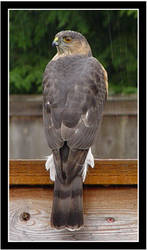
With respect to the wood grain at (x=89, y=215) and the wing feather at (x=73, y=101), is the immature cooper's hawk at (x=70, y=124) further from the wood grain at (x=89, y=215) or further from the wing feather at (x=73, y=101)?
the wood grain at (x=89, y=215)

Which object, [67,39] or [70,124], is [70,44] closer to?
[67,39]

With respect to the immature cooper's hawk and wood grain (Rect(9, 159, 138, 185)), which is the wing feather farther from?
wood grain (Rect(9, 159, 138, 185))

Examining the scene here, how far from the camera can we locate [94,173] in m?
2.14

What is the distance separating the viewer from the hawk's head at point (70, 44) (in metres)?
3.13

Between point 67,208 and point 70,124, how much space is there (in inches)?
18.6

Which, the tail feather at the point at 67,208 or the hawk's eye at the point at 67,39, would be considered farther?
the hawk's eye at the point at 67,39

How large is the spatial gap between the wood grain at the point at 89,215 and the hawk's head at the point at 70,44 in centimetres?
132

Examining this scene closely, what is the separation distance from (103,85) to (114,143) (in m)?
2.67

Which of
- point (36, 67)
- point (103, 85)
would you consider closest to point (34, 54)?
point (36, 67)

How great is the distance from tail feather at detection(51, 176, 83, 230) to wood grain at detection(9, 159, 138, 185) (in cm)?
12

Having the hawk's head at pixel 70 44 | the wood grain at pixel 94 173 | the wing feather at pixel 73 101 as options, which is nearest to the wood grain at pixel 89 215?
the wood grain at pixel 94 173

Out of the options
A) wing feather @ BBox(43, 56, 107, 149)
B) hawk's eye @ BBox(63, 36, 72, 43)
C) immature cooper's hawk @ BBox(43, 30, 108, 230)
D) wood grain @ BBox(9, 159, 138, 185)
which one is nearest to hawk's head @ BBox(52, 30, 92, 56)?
hawk's eye @ BBox(63, 36, 72, 43)

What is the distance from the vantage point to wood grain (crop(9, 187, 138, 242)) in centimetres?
211

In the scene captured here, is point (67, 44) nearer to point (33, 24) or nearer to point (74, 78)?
point (74, 78)
